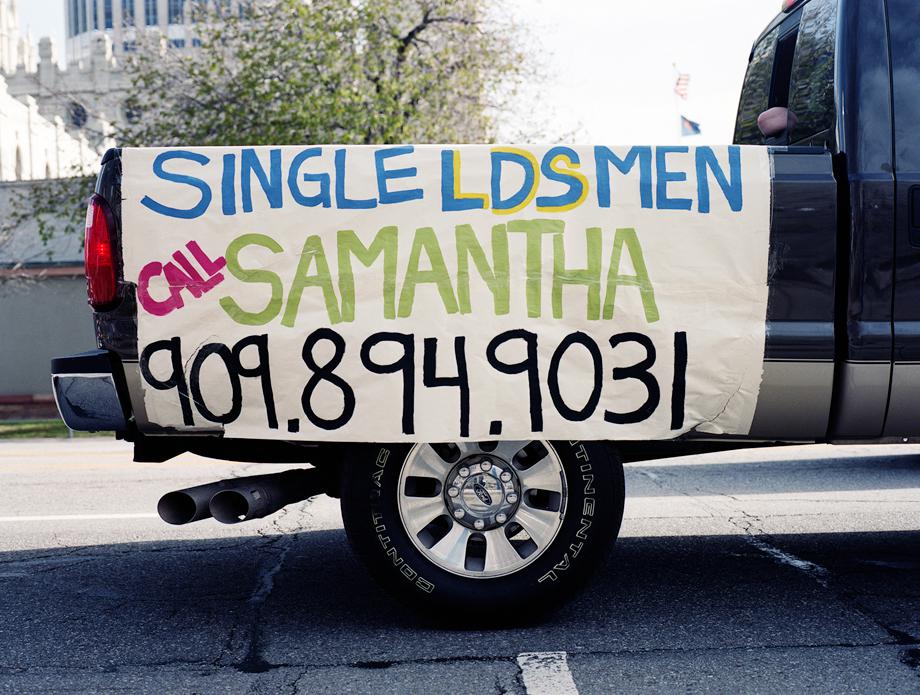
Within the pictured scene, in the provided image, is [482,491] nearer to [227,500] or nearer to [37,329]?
[227,500]

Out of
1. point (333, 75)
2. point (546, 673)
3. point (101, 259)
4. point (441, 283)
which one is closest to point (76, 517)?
point (101, 259)

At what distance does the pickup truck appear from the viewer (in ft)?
13.1

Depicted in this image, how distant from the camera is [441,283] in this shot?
3977 millimetres

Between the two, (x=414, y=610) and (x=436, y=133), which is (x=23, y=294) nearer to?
(x=436, y=133)

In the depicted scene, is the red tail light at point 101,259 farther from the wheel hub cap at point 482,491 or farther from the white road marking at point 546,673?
the white road marking at point 546,673

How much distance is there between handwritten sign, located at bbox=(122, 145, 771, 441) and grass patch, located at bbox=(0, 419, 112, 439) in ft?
40.0

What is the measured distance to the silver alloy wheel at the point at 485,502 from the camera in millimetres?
4074

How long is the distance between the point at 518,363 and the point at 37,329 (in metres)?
26.6

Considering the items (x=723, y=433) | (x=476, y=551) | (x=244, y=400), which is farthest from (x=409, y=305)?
(x=723, y=433)

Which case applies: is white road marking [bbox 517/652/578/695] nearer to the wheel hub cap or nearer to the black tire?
the black tire

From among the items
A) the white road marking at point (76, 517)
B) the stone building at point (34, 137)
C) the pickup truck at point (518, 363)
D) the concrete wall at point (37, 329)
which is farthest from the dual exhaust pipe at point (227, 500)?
the stone building at point (34, 137)

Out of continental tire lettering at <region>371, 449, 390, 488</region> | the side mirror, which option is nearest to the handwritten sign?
continental tire lettering at <region>371, 449, 390, 488</region>

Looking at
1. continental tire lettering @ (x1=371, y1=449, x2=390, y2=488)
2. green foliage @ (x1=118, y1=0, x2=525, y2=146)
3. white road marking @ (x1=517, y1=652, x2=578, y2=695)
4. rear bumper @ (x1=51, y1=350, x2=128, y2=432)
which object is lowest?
white road marking @ (x1=517, y1=652, x2=578, y2=695)

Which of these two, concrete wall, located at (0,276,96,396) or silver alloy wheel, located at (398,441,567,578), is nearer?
silver alloy wheel, located at (398,441,567,578)
